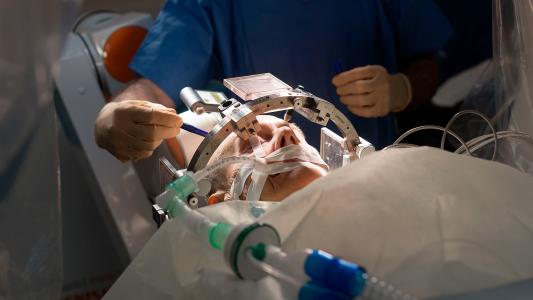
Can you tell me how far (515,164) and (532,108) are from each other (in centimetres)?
11

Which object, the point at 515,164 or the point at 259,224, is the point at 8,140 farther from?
the point at 515,164

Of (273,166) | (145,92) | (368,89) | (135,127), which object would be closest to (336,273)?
(273,166)

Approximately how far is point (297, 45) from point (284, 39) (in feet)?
0.12

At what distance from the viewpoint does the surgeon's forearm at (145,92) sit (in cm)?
151

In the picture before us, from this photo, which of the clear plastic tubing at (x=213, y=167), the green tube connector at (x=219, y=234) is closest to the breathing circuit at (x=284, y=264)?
the green tube connector at (x=219, y=234)

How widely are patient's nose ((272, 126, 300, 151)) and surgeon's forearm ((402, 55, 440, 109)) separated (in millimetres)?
598

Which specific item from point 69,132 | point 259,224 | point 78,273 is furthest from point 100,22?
point 259,224

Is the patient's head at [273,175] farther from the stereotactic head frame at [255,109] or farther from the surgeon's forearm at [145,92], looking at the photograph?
the surgeon's forearm at [145,92]

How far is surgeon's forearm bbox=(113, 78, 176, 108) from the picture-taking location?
1.51 meters

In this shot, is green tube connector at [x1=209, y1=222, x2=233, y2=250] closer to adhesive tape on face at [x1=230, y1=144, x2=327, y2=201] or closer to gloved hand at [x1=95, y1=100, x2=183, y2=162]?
adhesive tape on face at [x1=230, y1=144, x2=327, y2=201]

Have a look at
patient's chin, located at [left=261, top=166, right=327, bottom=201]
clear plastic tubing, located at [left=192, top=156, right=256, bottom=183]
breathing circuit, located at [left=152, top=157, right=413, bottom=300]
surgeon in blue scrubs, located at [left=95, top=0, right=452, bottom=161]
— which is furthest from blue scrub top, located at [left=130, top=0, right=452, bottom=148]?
breathing circuit, located at [left=152, top=157, right=413, bottom=300]

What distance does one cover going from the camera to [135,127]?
4.00 ft

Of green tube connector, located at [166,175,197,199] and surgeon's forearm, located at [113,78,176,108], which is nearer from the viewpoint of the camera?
green tube connector, located at [166,175,197,199]

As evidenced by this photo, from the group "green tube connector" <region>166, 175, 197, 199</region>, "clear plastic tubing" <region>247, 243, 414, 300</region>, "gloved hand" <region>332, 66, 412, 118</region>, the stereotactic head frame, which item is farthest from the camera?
"gloved hand" <region>332, 66, 412, 118</region>
